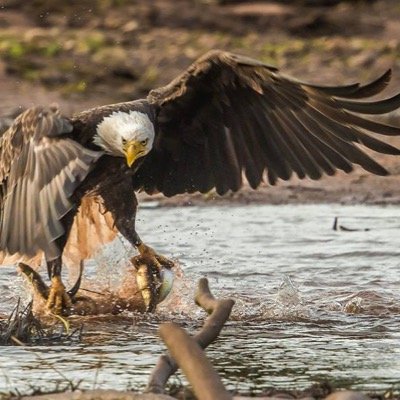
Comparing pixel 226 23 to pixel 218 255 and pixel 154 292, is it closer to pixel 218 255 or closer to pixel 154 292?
pixel 218 255

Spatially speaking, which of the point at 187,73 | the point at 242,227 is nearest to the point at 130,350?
the point at 187,73

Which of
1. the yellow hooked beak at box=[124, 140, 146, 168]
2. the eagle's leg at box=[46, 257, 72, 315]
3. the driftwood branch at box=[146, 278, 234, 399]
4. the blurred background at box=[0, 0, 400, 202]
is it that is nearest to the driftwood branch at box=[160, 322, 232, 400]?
the driftwood branch at box=[146, 278, 234, 399]

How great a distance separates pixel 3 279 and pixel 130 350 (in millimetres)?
2382

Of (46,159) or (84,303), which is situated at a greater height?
(46,159)

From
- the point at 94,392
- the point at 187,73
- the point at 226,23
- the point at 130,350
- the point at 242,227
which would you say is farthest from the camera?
the point at 226,23

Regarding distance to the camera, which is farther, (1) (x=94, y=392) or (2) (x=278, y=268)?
(2) (x=278, y=268)

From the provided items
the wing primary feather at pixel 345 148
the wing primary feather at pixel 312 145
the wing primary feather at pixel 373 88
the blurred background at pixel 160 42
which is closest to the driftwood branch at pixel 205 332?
the wing primary feather at pixel 373 88

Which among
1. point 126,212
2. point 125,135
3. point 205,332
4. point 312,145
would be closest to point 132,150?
point 125,135

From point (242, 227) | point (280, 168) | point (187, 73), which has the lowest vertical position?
point (242, 227)

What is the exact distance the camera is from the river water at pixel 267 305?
6547 mm

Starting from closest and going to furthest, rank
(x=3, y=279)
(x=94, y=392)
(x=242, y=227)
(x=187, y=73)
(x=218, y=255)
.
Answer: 1. (x=94, y=392)
2. (x=187, y=73)
3. (x=3, y=279)
4. (x=218, y=255)
5. (x=242, y=227)

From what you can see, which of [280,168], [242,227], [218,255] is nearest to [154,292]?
[280,168]

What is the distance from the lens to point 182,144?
877 centimetres

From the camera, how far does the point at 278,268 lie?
31.5 ft
